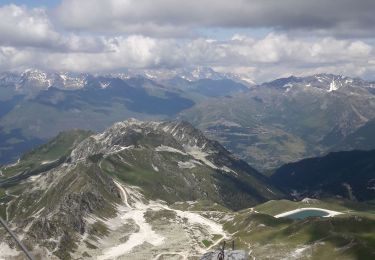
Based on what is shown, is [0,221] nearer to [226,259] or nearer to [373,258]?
[226,259]

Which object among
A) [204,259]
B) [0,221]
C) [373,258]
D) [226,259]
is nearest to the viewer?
[0,221]

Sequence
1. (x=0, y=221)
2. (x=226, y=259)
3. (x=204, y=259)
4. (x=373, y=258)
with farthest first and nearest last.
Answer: (x=373, y=258), (x=204, y=259), (x=226, y=259), (x=0, y=221)

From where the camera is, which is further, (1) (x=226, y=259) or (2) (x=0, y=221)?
(1) (x=226, y=259)

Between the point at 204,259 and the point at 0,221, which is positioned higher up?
the point at 0,221

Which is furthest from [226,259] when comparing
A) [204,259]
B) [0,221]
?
[0,221]

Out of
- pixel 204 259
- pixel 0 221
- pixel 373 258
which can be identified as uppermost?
pixel 0 221

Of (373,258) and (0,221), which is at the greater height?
(0,221)

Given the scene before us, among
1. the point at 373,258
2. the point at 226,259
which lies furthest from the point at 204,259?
the point at 373,258

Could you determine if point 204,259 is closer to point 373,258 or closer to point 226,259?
point 226,259

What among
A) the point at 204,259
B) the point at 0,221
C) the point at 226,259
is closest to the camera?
the point at 0,221
